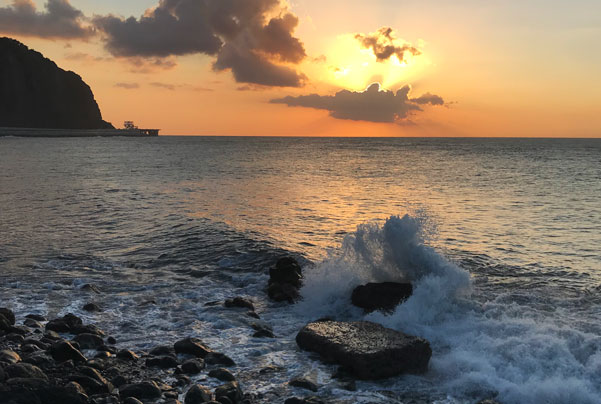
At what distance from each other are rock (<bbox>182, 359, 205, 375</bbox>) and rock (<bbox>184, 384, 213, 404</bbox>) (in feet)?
2.63

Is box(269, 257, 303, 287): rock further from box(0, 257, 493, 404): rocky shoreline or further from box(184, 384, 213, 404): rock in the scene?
box(184, 384, 213, 404): rock

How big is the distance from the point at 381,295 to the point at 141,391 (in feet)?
20.0

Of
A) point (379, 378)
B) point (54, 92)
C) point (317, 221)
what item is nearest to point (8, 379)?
point (379, 378)

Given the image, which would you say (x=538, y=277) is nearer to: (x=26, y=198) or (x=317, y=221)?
(x=317, y=221)

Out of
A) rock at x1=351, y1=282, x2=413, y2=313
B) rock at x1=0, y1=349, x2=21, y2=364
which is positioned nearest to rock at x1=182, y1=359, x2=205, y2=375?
rock at x1=0, y1=349, x2=21, y2=364

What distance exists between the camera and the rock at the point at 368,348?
7.71 meters

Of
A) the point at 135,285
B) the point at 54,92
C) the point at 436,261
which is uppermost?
the point at 54,92

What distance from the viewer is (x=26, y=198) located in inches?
1065

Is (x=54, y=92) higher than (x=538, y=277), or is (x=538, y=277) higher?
(x=54, y=92)

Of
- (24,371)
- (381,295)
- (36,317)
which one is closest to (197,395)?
(24,371)

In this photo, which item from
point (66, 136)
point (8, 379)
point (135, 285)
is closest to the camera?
point (8, 379)

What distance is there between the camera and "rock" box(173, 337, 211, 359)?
8227 mm

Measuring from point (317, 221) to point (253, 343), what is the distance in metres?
13.8

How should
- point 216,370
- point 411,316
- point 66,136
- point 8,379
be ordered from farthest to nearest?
point 66,136
point 411,316
point 216,370
point 8,379
